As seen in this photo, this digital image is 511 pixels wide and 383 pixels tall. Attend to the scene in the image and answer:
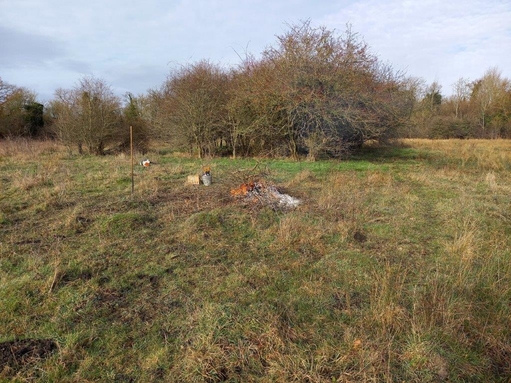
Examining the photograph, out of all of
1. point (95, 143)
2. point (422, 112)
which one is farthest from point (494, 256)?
point (422, 112)

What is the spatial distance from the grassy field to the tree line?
7235mm

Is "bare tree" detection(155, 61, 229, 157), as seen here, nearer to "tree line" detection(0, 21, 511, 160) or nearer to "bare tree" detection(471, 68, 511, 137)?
"tree line" detection(0, 21, 511, 160)

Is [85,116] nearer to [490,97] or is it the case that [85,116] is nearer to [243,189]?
[243,189]

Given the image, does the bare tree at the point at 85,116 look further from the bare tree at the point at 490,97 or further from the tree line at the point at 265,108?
the bare tree at the point at 490,97

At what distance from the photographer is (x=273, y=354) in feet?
8.13

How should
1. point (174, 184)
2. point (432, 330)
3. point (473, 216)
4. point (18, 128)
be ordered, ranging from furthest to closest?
point (18, 128) < point (174, 184) < point (473, 216) < point (432, 330)

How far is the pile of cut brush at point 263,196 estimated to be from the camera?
6.50 meters

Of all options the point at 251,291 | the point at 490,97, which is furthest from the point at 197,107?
the point at 490,97

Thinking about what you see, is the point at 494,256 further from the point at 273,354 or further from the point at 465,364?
the point at 273,354

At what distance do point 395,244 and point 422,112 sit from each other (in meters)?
38.2

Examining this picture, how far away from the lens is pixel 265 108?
46.6 feet

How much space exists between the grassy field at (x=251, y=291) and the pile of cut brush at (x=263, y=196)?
0.64 ft

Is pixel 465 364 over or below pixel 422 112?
below

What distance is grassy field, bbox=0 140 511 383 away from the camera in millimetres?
2449
